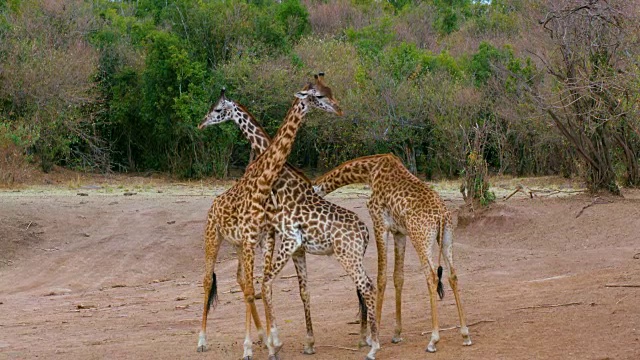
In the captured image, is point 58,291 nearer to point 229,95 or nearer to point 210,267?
point 210,267

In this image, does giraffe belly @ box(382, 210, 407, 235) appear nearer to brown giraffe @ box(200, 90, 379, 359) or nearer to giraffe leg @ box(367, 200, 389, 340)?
giraffe leg @ box(367, 200, 389, 340)

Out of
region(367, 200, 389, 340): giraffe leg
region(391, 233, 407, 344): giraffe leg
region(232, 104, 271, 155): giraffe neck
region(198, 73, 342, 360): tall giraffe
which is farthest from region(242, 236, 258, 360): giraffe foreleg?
region(232, 104, 271, 155): giraffe neck

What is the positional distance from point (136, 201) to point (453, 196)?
691 centimetres

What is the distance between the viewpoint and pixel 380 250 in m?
8.91

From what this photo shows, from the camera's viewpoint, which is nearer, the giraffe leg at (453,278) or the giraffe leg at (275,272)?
the giraffe leg at (453,278)

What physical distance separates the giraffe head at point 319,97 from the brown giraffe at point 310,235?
0.75 meters

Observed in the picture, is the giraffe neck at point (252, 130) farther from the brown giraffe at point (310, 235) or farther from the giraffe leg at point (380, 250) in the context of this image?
the giraffe leg at point (380, 250)

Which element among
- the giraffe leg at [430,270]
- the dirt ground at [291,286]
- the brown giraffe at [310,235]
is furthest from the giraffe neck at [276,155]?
the dirt ground at [291,286]

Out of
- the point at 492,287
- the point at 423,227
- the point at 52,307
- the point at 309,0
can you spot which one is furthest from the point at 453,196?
the point at 309,0

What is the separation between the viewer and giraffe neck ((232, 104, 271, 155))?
32.8 ft

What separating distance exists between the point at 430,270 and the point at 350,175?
1.63 meters

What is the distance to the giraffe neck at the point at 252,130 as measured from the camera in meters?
10.0

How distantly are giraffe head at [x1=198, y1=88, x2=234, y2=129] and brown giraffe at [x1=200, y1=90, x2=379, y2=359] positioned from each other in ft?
5.26

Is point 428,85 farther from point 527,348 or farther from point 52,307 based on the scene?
point 527,348
